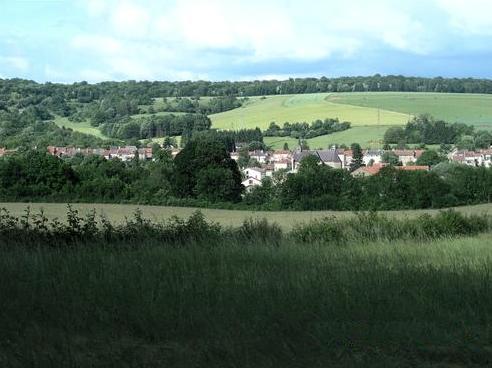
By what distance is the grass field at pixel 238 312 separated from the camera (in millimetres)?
4949

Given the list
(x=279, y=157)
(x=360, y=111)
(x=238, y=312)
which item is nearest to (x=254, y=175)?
(x=279, y=157)

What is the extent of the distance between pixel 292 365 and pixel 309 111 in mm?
101009

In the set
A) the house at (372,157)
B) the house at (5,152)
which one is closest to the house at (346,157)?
the house at (372,157)

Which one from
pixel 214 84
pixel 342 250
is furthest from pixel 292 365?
pixel 214 84

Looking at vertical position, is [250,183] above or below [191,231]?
below

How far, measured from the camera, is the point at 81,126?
79562 mm

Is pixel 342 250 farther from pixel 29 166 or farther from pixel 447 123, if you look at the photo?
pixel 447 123

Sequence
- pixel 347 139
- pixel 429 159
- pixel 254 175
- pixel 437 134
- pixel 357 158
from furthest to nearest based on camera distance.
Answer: pixel 347 139 < pixel 437 134 < pixel 357 158 < pixel 429 159 < pixel 254 175

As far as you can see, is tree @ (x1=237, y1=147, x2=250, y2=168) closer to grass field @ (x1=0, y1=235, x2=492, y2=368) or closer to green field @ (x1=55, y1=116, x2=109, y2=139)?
green field @ (x1=55, y1=116, x2=109, y2=139)

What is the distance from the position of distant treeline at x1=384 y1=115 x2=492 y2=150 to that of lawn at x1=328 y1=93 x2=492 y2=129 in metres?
5.03

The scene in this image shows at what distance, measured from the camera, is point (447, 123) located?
8369cm

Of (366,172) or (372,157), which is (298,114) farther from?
(366,172)

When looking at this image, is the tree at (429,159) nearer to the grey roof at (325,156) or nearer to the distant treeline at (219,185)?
the grey roof at (325,156)

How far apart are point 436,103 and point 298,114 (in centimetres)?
2204
